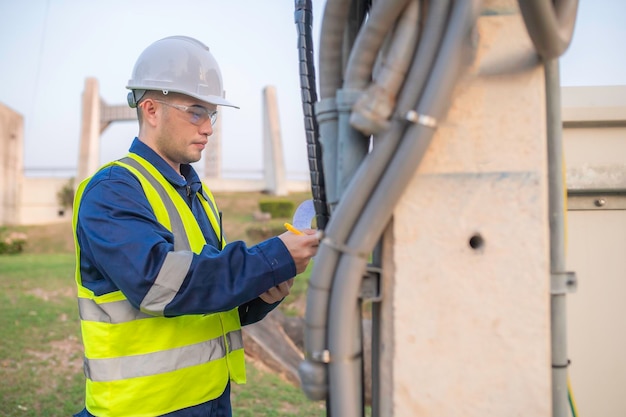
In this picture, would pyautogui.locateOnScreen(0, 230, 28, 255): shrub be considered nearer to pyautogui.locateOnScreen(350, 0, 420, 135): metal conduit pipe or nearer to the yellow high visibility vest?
the yellow high visibility vest

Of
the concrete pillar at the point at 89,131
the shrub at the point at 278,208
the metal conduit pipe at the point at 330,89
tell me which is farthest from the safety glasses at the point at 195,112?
the concrete pillar at the point at 89,131

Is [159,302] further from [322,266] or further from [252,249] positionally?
[322,266]

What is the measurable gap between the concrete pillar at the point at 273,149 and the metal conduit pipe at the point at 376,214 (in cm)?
2752

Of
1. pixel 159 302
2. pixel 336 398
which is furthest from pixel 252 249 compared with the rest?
pixel 336 398

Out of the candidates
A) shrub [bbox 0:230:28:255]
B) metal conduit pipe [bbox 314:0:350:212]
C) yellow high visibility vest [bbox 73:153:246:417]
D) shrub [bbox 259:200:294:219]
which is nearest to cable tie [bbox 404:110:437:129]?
metal conduit pipe [bbox 314:0:350:212]

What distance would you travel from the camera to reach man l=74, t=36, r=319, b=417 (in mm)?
1734

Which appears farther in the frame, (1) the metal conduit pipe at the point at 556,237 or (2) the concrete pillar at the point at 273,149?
(2) the concrete pillar at the point at 273,149

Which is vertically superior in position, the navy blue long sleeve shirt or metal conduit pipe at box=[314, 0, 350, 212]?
metal conduit pipe at box=[314, 0, 350, 212]

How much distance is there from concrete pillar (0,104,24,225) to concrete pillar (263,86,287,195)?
39.0 feet

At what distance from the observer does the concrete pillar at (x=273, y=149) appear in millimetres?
28797

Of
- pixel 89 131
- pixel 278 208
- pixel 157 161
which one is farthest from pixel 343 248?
pixel 89 131

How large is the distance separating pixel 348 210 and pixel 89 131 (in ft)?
85.1

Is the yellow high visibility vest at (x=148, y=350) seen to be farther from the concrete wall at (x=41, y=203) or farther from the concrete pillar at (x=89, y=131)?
the concrete wall at (x=41, y=203)

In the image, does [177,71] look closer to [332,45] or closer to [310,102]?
[310,102]
